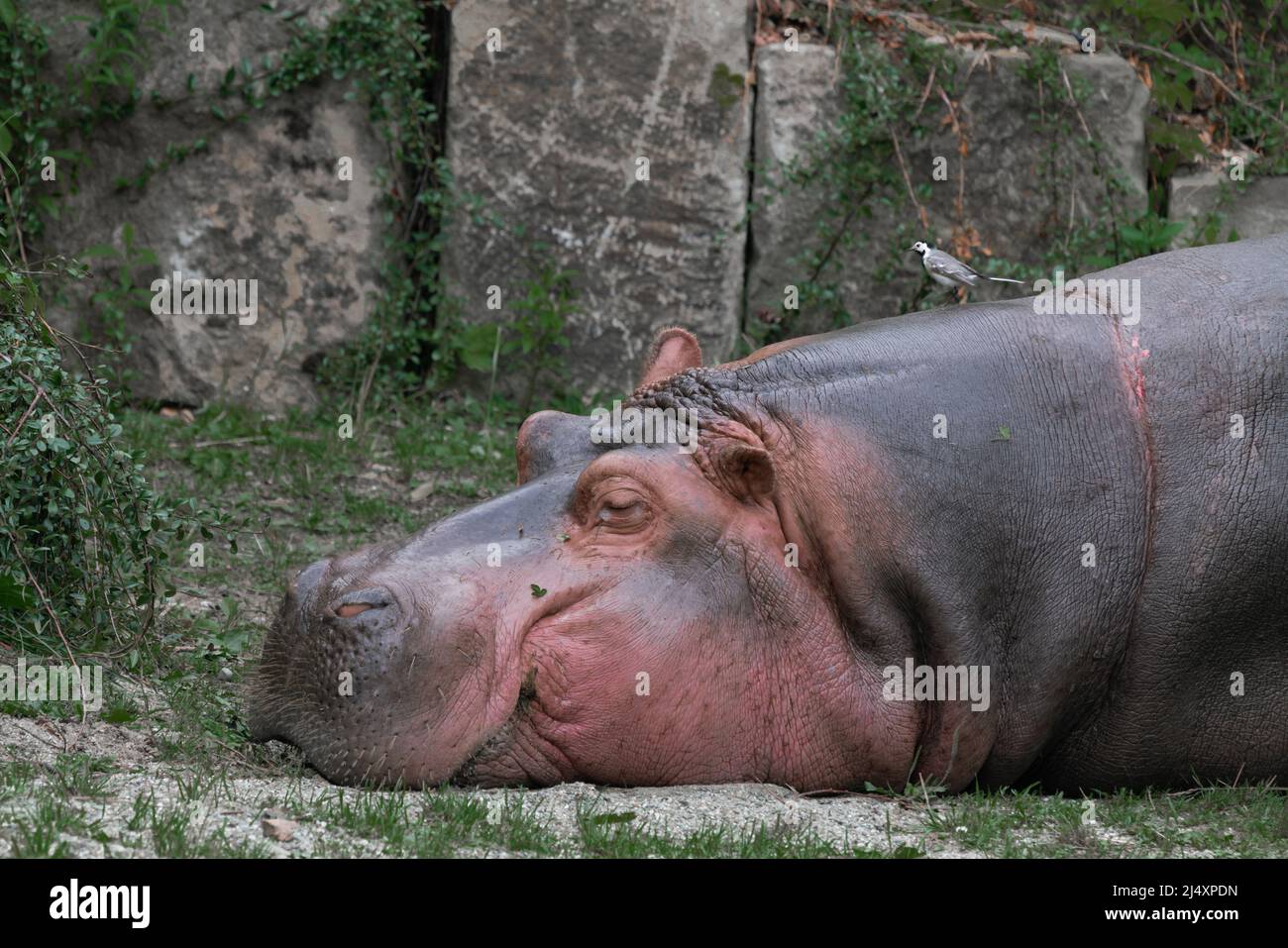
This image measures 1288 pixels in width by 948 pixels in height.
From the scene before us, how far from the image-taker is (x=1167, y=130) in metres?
8.70

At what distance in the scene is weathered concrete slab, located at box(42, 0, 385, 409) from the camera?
26.8ft

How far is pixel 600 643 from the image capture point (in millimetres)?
4242

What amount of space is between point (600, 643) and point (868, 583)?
0.73 metres

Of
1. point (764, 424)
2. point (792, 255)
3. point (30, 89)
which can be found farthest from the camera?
point (792, 255)

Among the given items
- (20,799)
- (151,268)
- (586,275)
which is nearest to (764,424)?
(20,799)

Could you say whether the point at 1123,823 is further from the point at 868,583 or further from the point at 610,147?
the point at 610,147

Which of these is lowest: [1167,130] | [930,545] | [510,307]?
[930,545]

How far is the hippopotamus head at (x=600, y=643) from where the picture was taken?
417 centimetres

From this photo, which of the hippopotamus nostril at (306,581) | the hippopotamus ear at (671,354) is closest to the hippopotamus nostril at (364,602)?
the hippopotamus nostril at (306,581)

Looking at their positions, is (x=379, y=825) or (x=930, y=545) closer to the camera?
(x=379, y=825)

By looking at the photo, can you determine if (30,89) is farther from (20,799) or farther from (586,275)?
(20,799)

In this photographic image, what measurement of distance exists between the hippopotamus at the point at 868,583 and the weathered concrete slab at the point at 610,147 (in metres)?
3.50

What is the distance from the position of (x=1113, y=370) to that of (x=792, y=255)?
379 centimetres

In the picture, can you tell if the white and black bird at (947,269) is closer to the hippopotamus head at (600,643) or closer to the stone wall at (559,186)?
the stone wall at (559,186)
